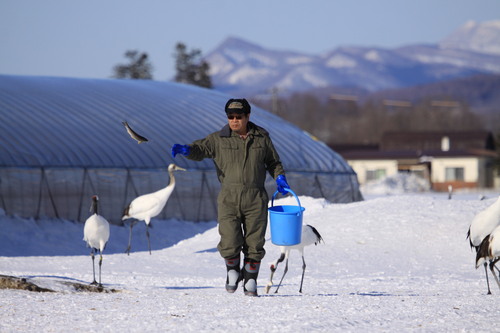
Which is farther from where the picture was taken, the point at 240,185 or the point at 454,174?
the point at 454,174

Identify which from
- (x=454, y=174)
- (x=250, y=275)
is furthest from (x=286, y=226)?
(x=454, y=174)

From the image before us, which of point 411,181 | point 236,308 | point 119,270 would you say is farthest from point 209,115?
point 411,181

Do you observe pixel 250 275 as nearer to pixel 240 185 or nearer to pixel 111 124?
pixel 240 185

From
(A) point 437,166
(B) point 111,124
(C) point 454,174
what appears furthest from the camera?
(A) point 437,166

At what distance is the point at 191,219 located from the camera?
33219 millimetres

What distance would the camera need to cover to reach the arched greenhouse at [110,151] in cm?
3006

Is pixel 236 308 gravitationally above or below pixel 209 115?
below

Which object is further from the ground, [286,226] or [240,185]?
[240,185]

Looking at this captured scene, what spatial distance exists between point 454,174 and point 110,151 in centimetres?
5652

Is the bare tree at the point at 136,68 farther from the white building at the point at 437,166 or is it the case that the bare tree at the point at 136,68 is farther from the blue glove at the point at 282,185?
the blue glove at the point at 282,185

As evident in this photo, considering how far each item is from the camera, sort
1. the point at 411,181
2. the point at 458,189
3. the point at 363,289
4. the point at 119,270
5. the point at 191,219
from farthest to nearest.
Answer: the point at 458,189 → the point at 411,181 → the point at 191,219 → the point at 119,270 → the point at 363,289

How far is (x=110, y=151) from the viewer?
32.8 metres

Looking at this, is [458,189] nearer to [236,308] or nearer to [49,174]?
[49,174]

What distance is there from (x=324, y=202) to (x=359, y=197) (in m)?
12.8
